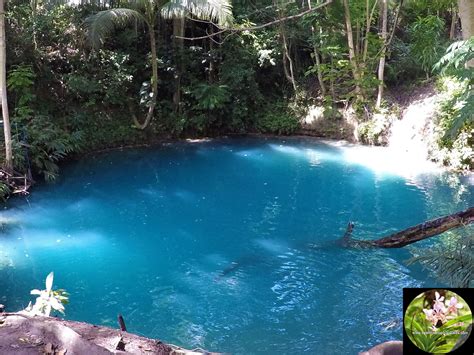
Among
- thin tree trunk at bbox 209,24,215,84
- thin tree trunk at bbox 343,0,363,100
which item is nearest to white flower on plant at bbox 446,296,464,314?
thin tree trunk at bbox 343,0,363,100

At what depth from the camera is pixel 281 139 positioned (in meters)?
15.2

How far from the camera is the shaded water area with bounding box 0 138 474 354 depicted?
5.44m

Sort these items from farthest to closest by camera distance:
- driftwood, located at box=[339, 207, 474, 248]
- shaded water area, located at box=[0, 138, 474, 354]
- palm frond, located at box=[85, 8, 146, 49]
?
palm frond, located at box=[85, 8, 146, 49] < shaded water area, located at box=[0, 138, 474, 354] < driftwood, located at box=[339, 207, 474, 248]

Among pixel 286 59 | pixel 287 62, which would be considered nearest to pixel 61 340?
pixel 286 59

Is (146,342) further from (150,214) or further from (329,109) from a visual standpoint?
(329,109)

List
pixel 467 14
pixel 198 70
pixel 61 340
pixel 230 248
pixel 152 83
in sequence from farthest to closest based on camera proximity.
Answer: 1. pixel 198 70
2. pixel 152 83
3. pixel 230 248
4. pixel 467 14
5. pixel 61 340

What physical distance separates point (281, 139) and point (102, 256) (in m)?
9.01

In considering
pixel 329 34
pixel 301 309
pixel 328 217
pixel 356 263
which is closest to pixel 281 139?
pixel 329 34

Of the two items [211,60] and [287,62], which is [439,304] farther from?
[287,62]

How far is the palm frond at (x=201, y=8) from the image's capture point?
11922 millimetres

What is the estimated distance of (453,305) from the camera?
1.45 m

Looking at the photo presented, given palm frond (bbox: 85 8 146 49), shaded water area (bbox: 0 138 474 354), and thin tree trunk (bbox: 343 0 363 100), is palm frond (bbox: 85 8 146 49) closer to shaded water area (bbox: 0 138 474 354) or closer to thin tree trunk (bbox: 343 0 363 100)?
shaded water area (bbox: 0 138 474 354)

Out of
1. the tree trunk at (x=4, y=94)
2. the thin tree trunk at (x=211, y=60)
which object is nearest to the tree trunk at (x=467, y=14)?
the tree trunk at (x=4, y=94)

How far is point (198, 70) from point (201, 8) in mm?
3642
